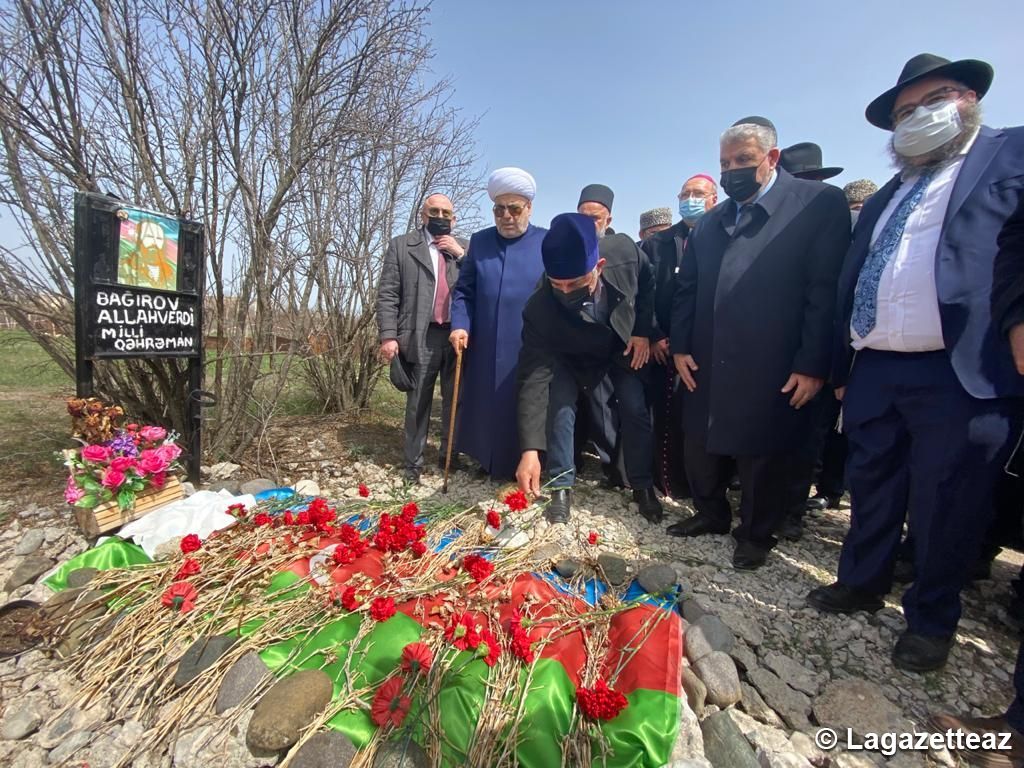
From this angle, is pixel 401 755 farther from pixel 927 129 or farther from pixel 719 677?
pixel 927 129

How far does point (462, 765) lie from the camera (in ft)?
4.19

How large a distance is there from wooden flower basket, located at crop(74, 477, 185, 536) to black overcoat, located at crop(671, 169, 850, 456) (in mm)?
2745

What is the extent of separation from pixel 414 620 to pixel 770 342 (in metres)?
1.89

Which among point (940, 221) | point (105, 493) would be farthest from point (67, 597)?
point (940, 221)

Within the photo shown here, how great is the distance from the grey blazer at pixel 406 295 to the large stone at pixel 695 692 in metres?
2.53

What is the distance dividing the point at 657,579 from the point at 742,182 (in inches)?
71.0

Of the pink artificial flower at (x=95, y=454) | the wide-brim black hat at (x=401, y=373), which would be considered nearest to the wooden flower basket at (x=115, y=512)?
the pink artificial flower at (x=95, y=454)

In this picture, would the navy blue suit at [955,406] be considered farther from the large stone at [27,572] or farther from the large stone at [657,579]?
the large stone at [27,572]

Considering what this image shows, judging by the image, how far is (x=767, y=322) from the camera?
2.31 metres

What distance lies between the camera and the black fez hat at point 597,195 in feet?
12.3

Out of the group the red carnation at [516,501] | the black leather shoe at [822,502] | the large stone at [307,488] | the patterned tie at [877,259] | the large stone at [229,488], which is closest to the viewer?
the patterned tie at [877,259]

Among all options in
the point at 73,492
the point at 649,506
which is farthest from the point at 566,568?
the point at 73,492

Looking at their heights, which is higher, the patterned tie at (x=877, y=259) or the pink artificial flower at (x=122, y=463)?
the patterned tie at (x=877, y=259)

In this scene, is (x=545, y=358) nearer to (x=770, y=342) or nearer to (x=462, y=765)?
(x=770, y=342)
